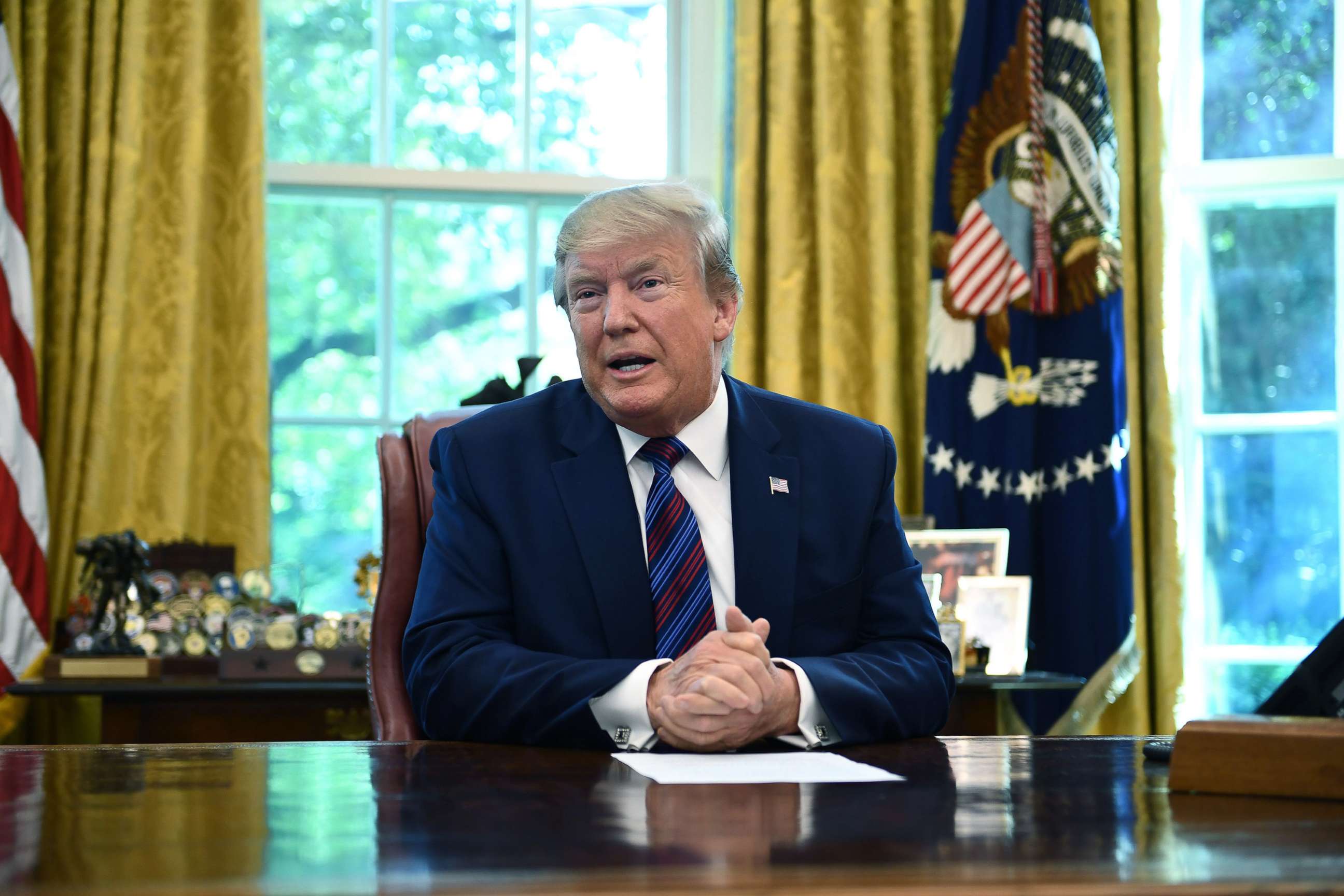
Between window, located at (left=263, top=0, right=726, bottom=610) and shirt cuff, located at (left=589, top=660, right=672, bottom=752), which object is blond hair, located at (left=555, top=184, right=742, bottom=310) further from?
window, located at (left=263, top=0, right=726, bottom=610)

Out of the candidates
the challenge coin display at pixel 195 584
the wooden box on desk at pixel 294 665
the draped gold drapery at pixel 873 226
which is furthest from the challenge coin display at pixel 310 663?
the draped gold drapery at pixel 873 226

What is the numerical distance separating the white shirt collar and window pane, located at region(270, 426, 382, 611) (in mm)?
1922

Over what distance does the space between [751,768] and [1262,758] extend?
0.43 meters

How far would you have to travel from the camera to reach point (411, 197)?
12.5 feet

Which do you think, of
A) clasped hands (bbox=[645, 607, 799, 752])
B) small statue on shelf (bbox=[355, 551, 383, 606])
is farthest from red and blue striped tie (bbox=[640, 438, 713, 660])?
small statue on shelf (bbox=[355, 551, 383, 606])

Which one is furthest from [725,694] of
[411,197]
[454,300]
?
[411,197]

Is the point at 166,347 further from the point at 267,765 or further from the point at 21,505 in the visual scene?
the point at 267,765

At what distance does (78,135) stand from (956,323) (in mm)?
2265

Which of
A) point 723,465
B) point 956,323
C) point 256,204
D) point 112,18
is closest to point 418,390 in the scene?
point 256,204

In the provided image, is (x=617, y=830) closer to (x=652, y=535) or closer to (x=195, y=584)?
(x=652, y=535)

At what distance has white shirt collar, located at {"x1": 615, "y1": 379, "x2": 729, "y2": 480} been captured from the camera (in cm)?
192

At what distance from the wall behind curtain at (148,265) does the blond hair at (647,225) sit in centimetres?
173

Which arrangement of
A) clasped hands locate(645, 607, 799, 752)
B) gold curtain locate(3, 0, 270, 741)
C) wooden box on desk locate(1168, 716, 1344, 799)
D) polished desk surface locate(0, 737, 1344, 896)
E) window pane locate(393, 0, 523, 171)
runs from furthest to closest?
window pane locate(393, 0, 523, 171), gold curtain locate(3, 0, 270, 741), clasped hands locate(645, 607, 799, 752), wooden box on desk locate(1168, 716, 1344, 799), polished desk surface locate(0, 737, 1344, 896)

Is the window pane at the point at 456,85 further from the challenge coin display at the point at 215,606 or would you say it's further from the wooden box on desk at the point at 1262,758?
the wooden box on desk at the point at 1262,758
